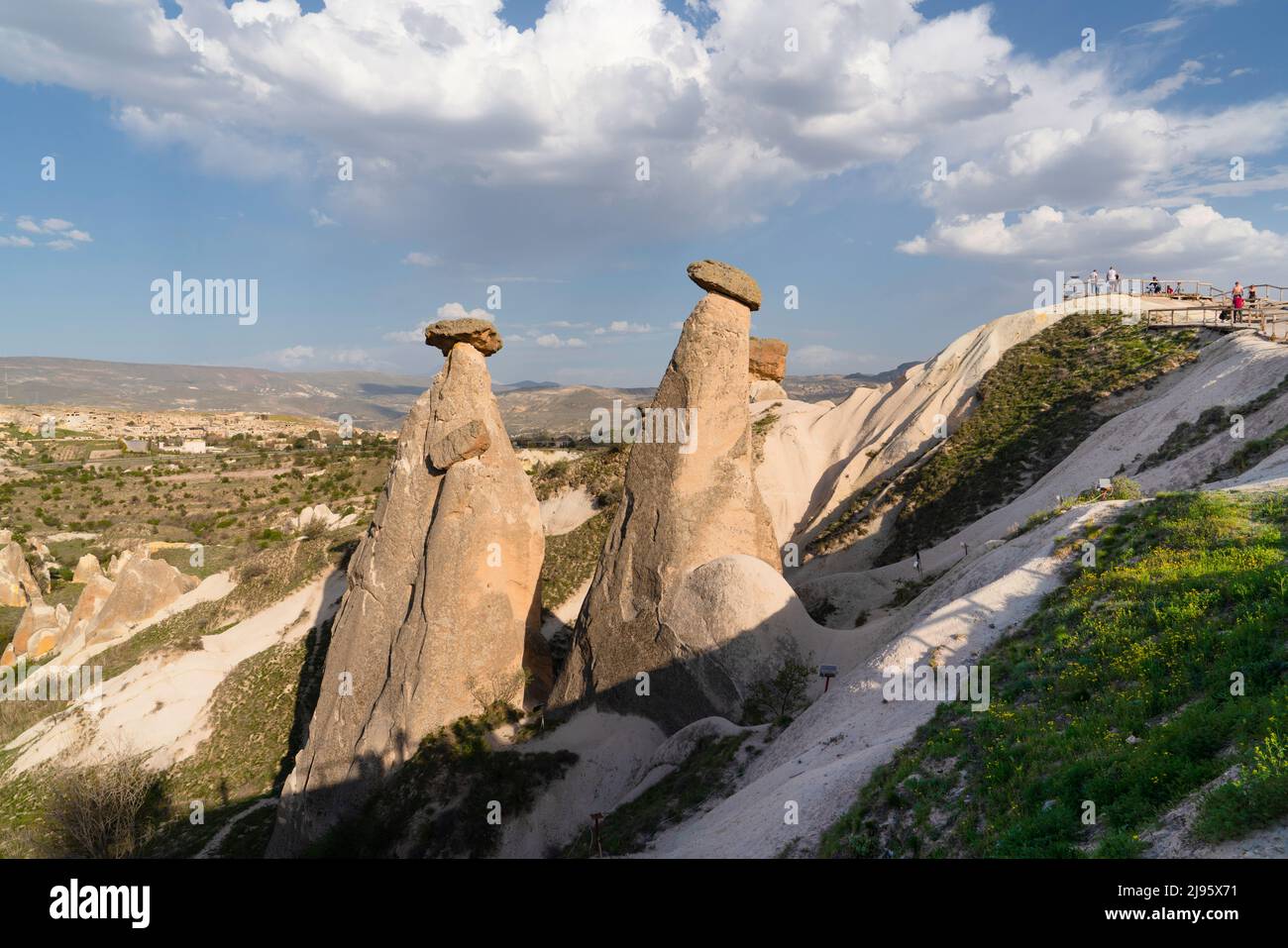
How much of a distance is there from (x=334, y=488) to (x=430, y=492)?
5039cm

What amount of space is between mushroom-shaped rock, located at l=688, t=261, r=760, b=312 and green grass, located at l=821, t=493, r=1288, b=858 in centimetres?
963

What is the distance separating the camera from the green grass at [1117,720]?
5.84 meters

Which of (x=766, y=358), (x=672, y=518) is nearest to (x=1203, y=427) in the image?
(x=672, y=518)

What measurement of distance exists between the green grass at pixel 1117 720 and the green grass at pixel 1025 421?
16.5m

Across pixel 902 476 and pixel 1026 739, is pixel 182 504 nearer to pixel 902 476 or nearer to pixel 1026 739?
pixel 902 476

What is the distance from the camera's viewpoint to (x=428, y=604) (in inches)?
658

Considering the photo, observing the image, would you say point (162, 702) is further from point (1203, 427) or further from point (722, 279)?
point (1203, 427)

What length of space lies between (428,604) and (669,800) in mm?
7477

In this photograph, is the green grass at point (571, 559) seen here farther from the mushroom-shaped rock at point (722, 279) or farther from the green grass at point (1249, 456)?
the green grass at point (1249, 456)

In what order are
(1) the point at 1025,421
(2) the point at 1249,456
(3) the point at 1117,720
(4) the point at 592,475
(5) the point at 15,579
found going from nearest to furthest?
(3) the point at 1117,720 → (2) the point at 1249,456 → (1) the point at 1025,421 → (4) the point at 592,475 → (5) the point at 15,579

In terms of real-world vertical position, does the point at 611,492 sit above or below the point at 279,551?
above

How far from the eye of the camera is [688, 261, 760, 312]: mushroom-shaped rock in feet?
55.2
